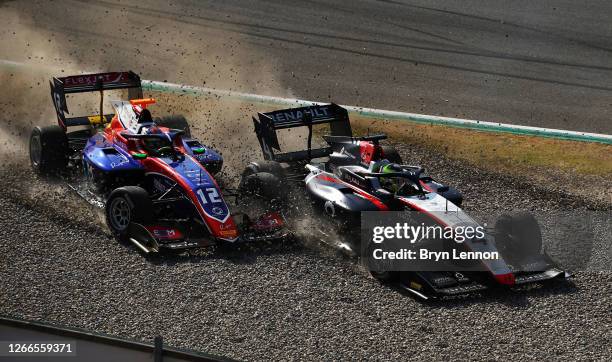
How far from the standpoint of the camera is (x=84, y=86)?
1738 cm

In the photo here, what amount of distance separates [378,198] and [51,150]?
5.60 meters

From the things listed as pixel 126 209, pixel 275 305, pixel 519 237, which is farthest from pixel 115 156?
pixel 519 237

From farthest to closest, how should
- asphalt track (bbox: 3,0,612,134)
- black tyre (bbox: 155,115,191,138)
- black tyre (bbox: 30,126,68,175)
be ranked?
1. asphalt track (bbox: 3,0,612,134)
2. black tyre (bbox: 155,115,191,138)
3. black tyre (bbox: 30,126,68,175)

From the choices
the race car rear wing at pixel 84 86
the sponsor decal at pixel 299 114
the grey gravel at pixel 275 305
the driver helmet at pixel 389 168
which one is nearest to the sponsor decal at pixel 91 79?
the race car rear wing at pixel 84 86

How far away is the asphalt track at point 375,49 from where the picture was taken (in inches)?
835

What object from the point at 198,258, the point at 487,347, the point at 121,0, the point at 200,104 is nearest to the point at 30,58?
the point at 121,0

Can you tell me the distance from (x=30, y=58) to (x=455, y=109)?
9552mm

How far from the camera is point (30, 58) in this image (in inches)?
936

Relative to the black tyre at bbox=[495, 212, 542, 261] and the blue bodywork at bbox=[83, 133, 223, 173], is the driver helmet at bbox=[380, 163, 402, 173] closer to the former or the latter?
the black tyre at bbox=[495, 212, 542, 261]

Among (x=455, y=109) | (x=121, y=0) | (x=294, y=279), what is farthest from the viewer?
(x=121, y=0)

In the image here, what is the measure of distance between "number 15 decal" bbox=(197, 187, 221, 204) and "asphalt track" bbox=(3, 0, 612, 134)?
282 inches

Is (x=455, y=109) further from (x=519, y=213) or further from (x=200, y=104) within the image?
(x=519, y=213)

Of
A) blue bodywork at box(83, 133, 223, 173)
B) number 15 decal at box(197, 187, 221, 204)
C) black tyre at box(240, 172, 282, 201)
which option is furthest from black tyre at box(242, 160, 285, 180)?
number 15 decal at box(197, 187, 221, 204)

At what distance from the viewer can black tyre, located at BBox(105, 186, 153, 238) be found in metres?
14.3
